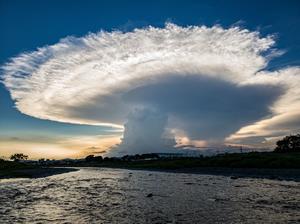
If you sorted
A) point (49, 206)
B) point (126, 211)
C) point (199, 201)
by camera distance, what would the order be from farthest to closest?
point (199, 201) < point (49, 206) < point (126, 211)

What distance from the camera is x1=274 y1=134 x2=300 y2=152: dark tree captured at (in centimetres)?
14265

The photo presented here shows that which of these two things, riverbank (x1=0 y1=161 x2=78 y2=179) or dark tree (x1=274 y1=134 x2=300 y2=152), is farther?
dark tree (x1=274 y1=134 x2=300 y2=152)

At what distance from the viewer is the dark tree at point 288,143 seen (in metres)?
143

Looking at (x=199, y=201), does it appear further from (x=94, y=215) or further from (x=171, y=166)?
(x=171, y=166)

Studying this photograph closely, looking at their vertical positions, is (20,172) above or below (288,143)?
below

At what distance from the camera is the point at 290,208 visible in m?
26.4

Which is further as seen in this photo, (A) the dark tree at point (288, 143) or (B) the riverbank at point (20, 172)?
(A) the dark tree at point (288, 143)

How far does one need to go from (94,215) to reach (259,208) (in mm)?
12893

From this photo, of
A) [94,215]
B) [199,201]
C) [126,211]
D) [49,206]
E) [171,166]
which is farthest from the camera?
[171,166]

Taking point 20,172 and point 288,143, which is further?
point 288,143

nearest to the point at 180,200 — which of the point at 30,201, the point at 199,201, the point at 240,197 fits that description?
the point at 199,201

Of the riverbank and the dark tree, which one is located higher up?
the dark tree

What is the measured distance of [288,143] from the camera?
148m

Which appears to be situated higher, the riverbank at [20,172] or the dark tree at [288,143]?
the dark tree at [288,143]
